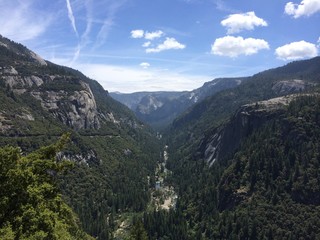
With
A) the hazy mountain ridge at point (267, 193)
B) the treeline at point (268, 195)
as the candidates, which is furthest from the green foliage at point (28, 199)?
the treeline at point (268, 195)

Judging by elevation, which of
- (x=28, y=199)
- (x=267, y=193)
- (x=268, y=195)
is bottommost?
(x=268, y=195)

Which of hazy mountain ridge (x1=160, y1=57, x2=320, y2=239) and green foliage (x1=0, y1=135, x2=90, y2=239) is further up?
green foliage (x1=0, y1=135, x2=90, y2=239)

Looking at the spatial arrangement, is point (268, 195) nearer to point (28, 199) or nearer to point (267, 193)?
point (267, 193)

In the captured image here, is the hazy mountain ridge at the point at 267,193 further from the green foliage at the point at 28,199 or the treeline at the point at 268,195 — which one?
the green foliage at the point at 28,199

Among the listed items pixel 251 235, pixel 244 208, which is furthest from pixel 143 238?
pixel 244 208

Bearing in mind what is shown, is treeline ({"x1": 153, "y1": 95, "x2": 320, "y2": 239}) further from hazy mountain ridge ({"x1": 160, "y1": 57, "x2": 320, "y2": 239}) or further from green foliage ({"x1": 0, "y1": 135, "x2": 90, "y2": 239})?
green foliage ({"x1": 0, "y1": 135, "x2": 90, "y2": 239})

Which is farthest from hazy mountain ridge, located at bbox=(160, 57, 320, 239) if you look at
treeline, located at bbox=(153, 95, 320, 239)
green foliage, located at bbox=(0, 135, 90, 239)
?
green foliage, located at bbox=(0, 135, 90, 239)

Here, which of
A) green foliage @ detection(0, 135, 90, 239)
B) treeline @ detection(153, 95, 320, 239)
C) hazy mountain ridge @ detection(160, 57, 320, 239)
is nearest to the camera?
green foliage @ detection(0, 135, 90, 239)

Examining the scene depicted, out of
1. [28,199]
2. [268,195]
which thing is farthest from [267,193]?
[28,199]

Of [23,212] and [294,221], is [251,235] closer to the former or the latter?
[294,221]
